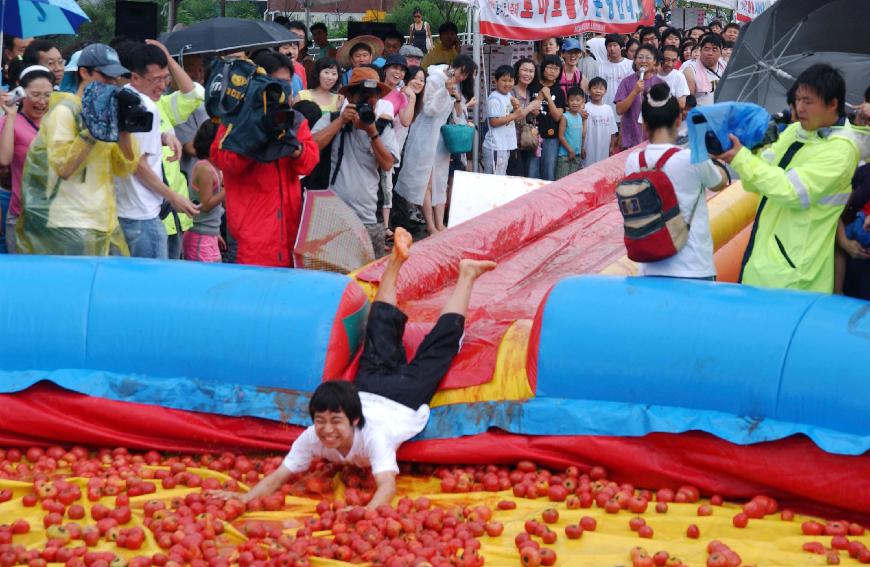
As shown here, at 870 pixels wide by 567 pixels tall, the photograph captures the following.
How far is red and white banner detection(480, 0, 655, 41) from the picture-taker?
11062 millimetres

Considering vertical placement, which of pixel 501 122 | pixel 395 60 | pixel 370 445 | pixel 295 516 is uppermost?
pixel 395 60

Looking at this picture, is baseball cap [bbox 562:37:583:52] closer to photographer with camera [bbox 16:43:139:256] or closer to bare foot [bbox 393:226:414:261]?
bare foot [bbox 393:226:414:261]

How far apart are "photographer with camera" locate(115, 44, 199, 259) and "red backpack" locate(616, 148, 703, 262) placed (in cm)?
229

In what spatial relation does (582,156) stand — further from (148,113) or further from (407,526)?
(407,526)

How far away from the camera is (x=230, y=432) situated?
5.70 m

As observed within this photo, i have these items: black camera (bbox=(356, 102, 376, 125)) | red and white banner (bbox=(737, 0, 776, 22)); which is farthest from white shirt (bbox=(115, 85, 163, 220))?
red and white banner (bbox=(737, 0, 776, 22))

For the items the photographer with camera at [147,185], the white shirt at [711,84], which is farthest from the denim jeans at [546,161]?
the photographer with camera at [147,185]

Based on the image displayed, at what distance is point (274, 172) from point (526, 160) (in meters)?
5.17

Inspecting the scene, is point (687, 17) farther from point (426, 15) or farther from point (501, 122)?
point (501, 122)

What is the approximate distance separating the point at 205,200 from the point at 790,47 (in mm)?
3983

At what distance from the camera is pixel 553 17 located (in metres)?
11.7

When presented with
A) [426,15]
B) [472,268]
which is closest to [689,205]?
[472,268]

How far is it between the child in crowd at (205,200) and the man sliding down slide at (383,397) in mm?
1483

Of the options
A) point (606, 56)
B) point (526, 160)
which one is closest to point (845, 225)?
point (526, 160)
